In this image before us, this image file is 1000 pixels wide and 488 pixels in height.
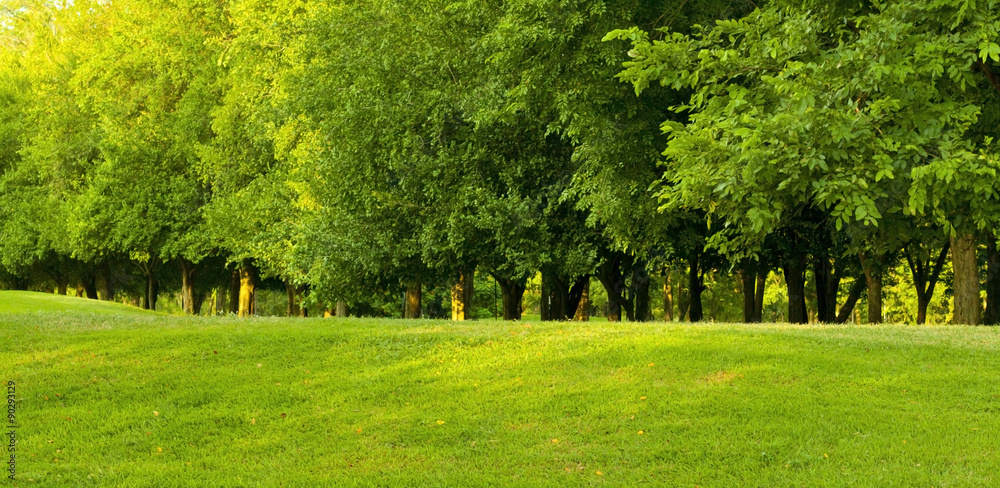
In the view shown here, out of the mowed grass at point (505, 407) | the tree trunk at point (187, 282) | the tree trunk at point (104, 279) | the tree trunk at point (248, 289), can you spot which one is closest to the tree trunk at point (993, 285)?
the mowed grass at point (505, 407)

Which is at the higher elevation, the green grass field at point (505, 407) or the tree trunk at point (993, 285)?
the tree trunk at point (993, 285)

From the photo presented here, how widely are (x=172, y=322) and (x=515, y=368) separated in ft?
24.8

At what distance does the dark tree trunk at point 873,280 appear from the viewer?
26781 millimetres

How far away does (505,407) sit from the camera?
10.6 m

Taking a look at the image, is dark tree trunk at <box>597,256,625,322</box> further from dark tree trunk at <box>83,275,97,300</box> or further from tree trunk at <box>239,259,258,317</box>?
dark tree trunk at <box>83,275,97,300</box>

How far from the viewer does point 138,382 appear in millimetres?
11852

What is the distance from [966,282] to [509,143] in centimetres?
1170

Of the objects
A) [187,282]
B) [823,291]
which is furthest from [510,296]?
[187,282]

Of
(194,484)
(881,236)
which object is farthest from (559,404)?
(881,236)

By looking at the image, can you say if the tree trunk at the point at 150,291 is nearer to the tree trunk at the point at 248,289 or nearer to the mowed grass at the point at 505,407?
the tree trunk at the point at 248,289

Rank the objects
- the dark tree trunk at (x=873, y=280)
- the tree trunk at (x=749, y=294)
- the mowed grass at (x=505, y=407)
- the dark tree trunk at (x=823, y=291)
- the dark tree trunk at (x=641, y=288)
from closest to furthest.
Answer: the mowed grass at (x=505, y=407)
the dark tree trunk at (x=873, y=280)
the dark tree trunk at (x=823, y=291)
the dark tree trunk at (x=641, y=288)
the tree trunk at (x=749, y=294)

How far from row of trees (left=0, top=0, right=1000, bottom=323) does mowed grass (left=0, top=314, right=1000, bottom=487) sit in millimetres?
2151

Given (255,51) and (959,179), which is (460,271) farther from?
(959,179)

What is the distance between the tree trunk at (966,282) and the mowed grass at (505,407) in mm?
7657
